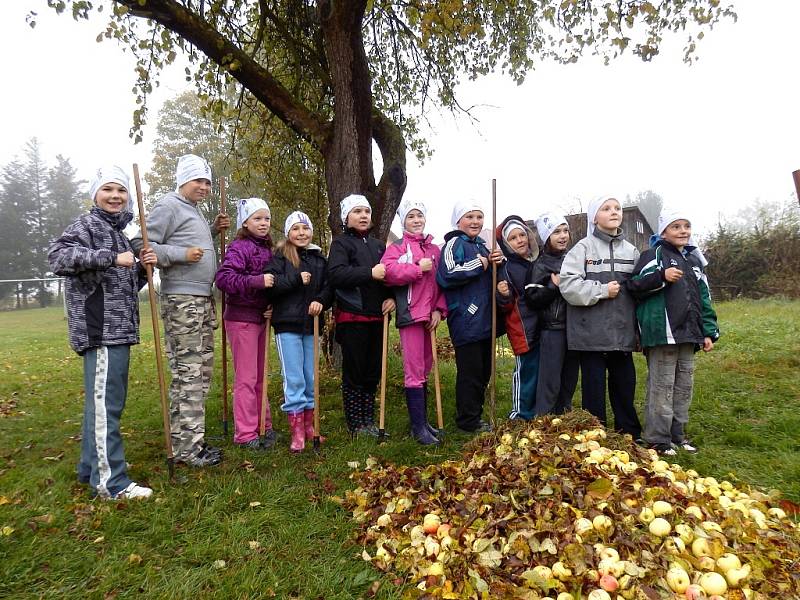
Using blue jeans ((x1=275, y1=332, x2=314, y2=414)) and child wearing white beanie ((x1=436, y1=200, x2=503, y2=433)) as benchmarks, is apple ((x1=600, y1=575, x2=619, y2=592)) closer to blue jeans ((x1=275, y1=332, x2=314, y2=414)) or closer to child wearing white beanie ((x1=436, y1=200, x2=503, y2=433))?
child wearing white beanie ((x1=436, y1=200, x2=503, y2=433))

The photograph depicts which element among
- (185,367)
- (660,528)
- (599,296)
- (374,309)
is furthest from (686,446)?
(185,367)

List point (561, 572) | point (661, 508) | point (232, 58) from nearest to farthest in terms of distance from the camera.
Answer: point (561, 572), point (661, 508), point (232, 58)

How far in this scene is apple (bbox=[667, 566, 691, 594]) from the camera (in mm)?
2012

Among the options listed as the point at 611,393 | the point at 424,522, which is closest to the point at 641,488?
the point at 424,522

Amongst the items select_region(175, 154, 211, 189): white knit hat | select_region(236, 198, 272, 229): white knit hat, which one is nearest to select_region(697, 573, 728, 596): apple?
select_region(236, 198, 272, 229): white knit hat

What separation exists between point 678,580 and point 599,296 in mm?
2222

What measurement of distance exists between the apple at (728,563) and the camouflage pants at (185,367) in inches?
138

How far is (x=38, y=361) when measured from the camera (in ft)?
33.4

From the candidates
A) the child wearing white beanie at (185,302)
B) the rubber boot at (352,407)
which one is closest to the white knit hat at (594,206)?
the rubber boot at (352,407)

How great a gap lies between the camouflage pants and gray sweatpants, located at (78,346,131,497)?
50 cm

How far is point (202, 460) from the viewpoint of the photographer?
12.9 feet

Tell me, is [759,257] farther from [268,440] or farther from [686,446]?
[268,440]

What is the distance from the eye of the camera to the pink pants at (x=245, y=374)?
4289 mm

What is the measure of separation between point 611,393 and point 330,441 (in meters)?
2.47
